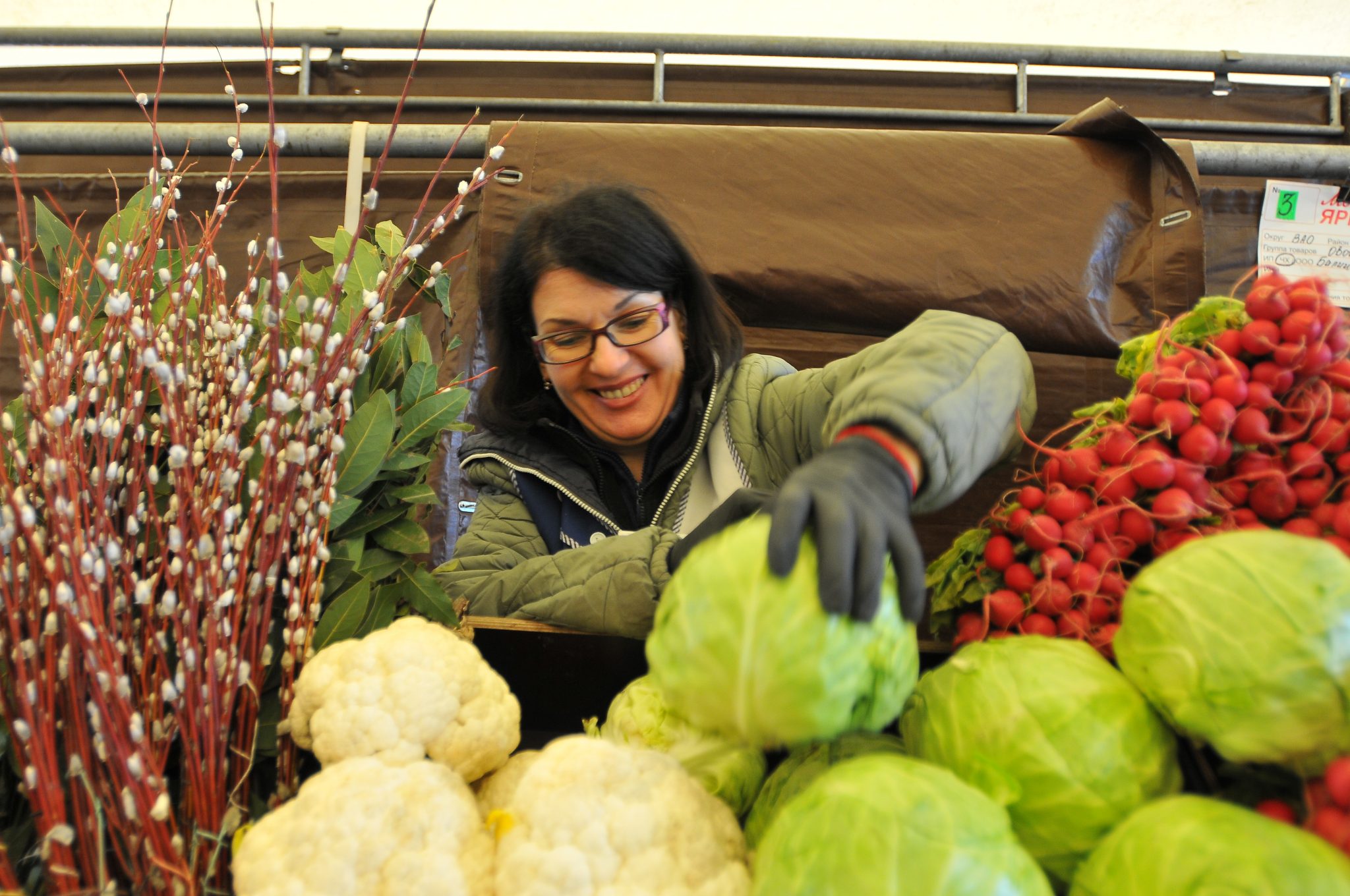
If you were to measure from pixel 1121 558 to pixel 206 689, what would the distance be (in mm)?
918

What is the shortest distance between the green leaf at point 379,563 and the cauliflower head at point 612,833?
0.47 meters

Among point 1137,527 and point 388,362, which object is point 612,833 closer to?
point 1137,527

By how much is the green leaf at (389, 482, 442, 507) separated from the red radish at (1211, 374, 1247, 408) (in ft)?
3.16

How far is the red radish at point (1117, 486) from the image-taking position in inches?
32.6

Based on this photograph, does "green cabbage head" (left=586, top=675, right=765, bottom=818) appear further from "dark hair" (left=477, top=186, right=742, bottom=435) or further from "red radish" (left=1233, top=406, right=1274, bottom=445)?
"dark hair" (left=477, top=186, right=742, bottom=435)

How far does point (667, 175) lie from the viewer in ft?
7.06

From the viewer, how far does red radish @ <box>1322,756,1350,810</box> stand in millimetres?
515

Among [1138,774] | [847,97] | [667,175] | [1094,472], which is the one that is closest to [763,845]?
[1138,774]

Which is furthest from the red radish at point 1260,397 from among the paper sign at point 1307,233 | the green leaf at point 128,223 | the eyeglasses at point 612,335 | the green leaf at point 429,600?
the paper sign at point 1307,233

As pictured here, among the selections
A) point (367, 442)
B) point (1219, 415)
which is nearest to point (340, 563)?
point (367, 442)

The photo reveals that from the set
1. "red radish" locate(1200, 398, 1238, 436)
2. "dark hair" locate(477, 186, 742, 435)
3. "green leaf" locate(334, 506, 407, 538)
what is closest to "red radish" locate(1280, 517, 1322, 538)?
"red radish" locate(1200, 398, 1238, 436)

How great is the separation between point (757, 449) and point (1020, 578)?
0.92m

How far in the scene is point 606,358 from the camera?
1.59 metres

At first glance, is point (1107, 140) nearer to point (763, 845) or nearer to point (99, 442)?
point (763, 845)
